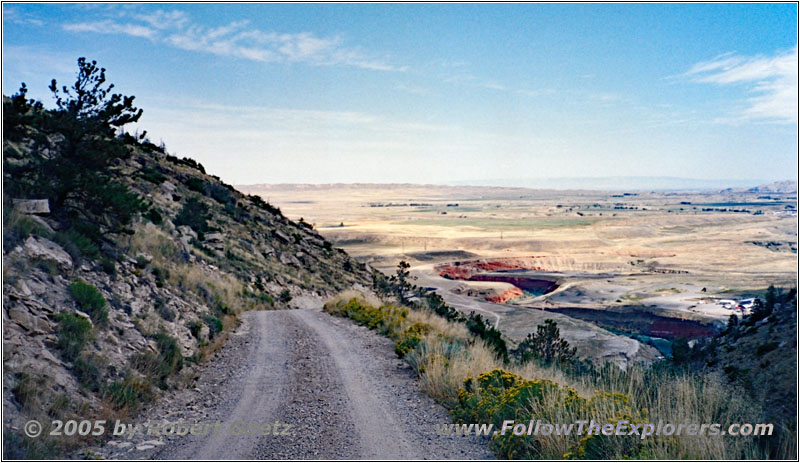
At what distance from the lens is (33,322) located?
832 cm

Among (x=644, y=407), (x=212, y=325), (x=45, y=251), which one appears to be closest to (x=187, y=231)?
(x=212, y=325)

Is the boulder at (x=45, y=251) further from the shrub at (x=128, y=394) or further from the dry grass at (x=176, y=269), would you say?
the dry grass at (x=176, y=269)

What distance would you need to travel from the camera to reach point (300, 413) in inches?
321

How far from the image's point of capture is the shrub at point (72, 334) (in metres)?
8.36

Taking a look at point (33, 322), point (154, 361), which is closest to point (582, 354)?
point (154, 361)

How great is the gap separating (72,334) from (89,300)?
58.6 inches

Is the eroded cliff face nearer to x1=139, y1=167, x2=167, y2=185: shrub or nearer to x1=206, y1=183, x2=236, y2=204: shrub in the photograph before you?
x1=139, y1=167, x2=167, y2=185: shrub

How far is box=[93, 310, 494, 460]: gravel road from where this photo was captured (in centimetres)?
671

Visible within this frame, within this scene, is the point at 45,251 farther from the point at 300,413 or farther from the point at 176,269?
the point at 176,269

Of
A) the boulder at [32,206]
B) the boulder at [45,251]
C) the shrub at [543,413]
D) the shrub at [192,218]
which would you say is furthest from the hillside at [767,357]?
the shrub at [192,218]

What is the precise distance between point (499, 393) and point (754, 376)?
17.8 metres

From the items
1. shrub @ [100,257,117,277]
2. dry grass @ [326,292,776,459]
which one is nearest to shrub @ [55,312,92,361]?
shrub @ [100,257,117,277]

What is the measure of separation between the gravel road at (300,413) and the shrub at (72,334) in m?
1.58

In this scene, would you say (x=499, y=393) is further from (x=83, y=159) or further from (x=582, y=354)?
(x=582, y=354)
